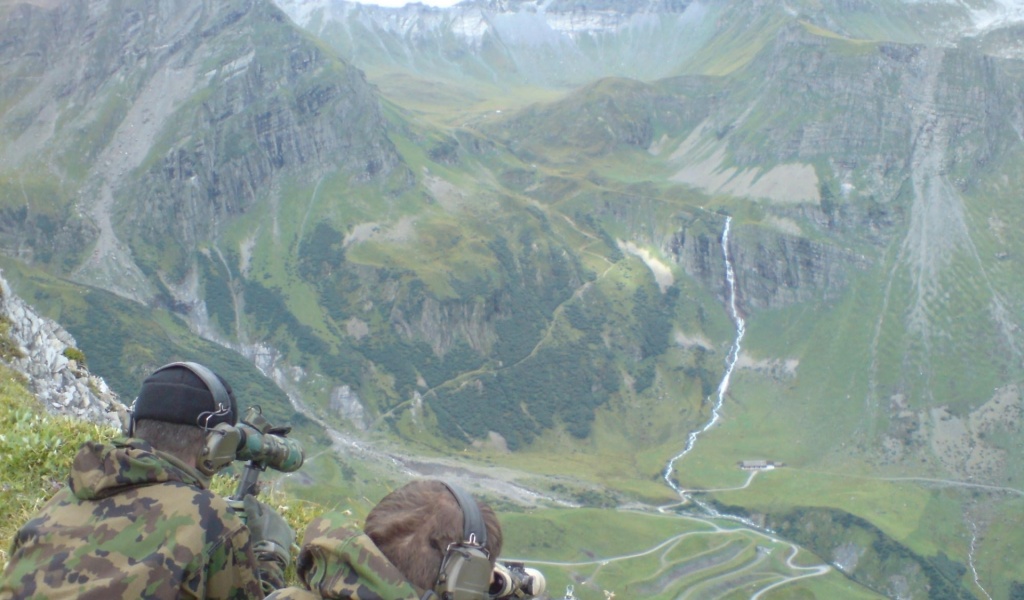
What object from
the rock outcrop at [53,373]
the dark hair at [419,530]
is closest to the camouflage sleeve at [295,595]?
the dark hair at [419,530]

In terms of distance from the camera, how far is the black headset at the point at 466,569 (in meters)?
7.04

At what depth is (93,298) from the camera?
197 m

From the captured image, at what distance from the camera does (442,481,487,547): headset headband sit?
7188 mm

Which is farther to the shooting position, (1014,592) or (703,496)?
(703,496)

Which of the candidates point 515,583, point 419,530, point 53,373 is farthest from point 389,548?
point 53,373

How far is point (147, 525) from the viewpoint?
8.40m

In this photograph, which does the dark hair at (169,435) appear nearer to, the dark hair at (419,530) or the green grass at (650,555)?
the dark hair at (419,530)

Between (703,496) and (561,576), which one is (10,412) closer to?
(561,576)

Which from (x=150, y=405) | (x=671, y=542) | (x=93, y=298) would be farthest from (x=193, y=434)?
(x=93, y=298)

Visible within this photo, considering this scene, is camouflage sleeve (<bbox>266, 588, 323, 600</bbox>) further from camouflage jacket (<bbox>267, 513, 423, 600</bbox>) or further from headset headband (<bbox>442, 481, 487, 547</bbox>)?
headset headband (<bbox>442, 481, 487, 547</bbox>)

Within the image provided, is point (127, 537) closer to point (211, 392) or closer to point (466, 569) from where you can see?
point (211, 392)

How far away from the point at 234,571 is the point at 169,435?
60.0 inches

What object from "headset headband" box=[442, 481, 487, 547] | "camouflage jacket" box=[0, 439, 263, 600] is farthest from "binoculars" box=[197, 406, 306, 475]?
"headset headband" box=[442, 481, 487, 547]

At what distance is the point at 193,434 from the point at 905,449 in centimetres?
20850
